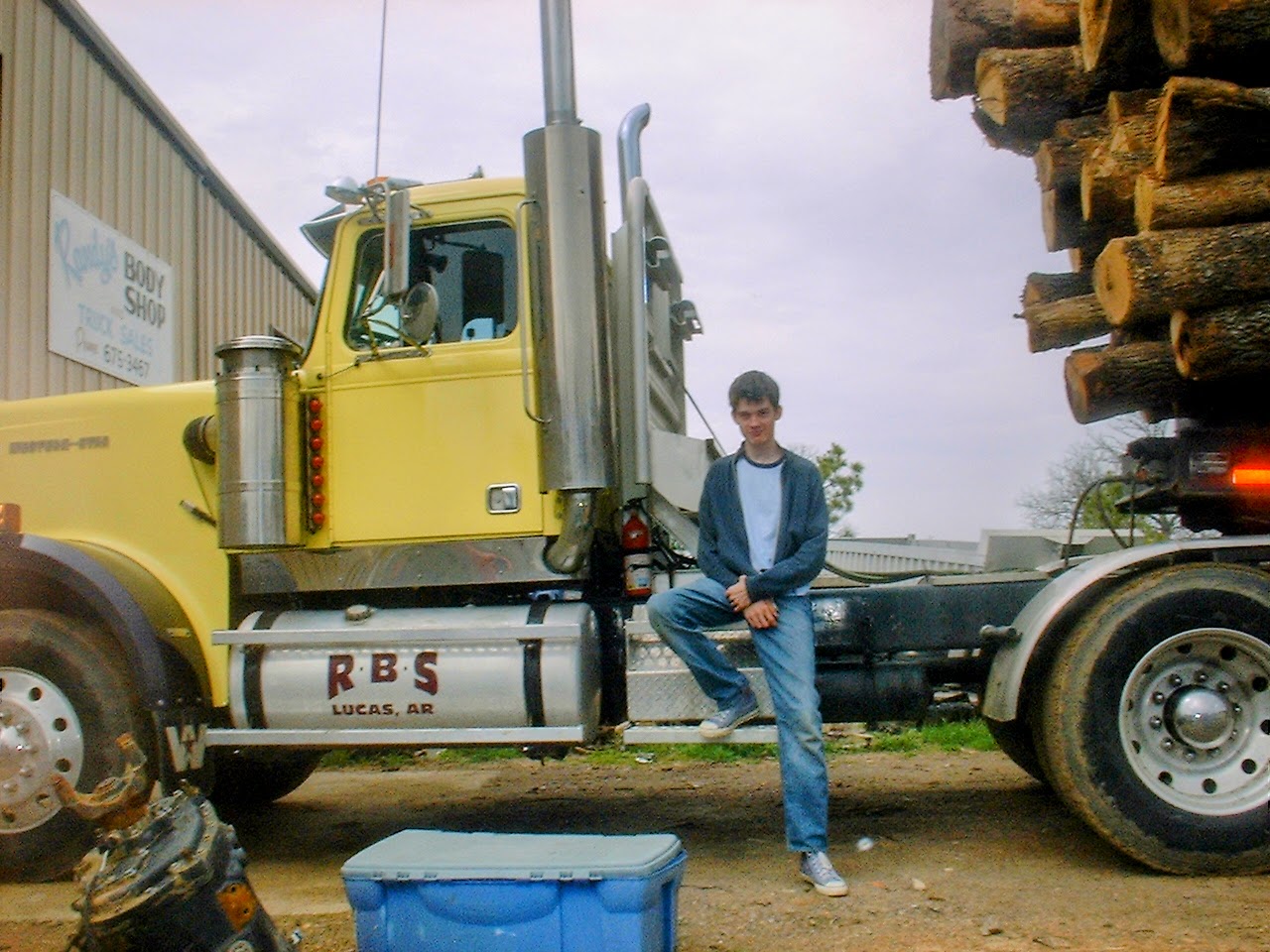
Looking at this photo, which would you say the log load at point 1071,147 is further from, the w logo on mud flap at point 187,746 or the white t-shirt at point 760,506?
the w logo on mud flap at point 187,746

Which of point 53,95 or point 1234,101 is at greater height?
point 53,95

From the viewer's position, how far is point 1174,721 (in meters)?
4.37

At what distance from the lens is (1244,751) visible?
171 inches

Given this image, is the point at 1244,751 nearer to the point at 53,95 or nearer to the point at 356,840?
the point at 356,840

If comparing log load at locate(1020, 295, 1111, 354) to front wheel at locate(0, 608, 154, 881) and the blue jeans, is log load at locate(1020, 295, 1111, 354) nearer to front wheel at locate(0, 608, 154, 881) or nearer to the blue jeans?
the blue jeans

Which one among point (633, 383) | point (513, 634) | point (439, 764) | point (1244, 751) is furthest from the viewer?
point (439, 764)

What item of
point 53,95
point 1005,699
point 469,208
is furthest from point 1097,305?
point 53,95

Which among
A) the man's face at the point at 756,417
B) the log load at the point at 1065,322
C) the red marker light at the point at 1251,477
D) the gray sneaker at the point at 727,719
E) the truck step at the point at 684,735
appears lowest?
the truck step at the point at 684,735

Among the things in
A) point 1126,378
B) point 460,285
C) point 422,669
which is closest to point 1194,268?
point 1126,378

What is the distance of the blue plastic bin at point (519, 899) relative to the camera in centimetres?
332

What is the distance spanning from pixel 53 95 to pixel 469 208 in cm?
504

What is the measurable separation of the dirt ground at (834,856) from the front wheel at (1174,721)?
0.58 ft

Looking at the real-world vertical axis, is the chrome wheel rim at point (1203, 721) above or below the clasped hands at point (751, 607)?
below

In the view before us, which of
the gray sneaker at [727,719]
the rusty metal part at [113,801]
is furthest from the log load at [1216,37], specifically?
the rusty metal part at [113,801]
